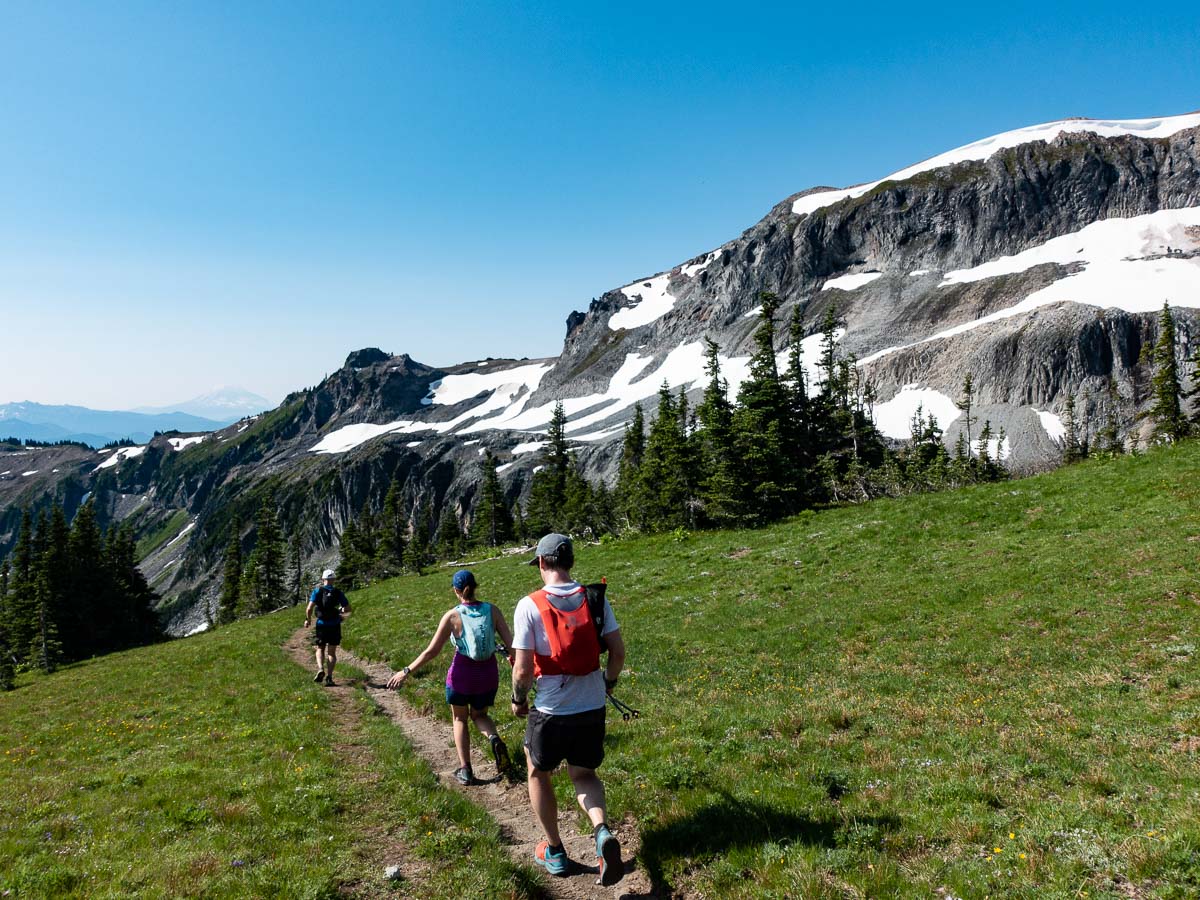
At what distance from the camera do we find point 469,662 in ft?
31.0

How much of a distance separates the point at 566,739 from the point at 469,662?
352cm

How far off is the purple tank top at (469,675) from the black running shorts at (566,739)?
304 centimetres

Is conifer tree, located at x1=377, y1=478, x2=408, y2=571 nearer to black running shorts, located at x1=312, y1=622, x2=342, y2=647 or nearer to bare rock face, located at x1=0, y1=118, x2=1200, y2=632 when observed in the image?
bare rock face, located at x1=0, y1=118, x2=1200, y2=632

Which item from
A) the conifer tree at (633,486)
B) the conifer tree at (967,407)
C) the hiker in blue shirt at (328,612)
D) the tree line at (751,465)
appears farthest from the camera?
the conifer tree at (967,407)

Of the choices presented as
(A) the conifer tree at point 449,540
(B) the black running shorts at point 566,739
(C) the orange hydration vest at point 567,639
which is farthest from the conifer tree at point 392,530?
(C) the orange hydration vest at point 567,639

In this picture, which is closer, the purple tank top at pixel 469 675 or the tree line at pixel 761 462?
the purple tank top at pixel 469 675

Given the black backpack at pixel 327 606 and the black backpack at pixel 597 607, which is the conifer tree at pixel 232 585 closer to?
the black backpack at pixel 327 606

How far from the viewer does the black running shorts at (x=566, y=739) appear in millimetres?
6367

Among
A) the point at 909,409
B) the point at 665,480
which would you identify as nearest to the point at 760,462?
Result: the point at 665,480

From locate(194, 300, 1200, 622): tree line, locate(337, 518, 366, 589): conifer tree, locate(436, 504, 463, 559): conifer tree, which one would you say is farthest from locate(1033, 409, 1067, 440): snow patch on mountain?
locate(337, 518, 366, 589): conifer tree

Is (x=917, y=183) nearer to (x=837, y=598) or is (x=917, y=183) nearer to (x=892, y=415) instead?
(x=892, y=415)

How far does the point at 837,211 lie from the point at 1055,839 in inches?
7288

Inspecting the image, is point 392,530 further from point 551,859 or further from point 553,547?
point 553,547

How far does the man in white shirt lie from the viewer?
6.23 metres
